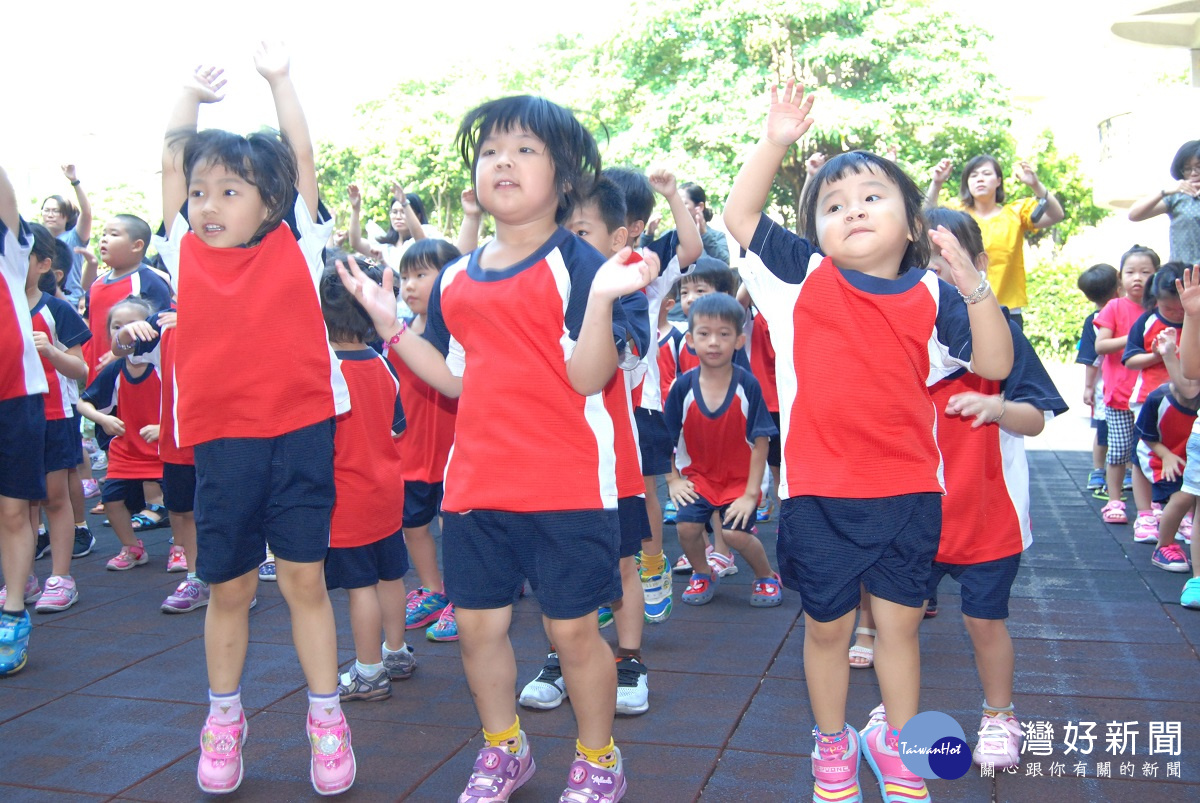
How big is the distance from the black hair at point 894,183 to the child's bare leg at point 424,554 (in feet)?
7.48

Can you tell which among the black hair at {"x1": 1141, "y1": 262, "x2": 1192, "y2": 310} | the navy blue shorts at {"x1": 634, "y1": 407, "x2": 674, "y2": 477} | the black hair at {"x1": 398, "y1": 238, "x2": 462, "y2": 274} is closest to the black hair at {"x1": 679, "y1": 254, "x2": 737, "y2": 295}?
the navy blue shorts at {"x1": 634, "y1": 407, "x2": 674, "y2": 477}

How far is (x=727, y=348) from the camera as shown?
15.6 feet

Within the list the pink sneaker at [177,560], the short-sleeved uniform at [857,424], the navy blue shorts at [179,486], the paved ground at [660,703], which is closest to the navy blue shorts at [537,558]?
the short-sleeved uniform at [857,424]

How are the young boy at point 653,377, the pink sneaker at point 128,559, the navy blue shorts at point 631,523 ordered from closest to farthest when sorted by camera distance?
the navy blue shorts at point 631,523 < the young boy at point 653,377 < the pink sneaker at point 128,559

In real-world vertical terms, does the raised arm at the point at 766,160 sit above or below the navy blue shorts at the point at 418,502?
above

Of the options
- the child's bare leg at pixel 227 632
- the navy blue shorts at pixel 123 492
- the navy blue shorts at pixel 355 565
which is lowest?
the navy blue shorts at pixel 123 492

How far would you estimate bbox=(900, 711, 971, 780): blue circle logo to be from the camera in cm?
255

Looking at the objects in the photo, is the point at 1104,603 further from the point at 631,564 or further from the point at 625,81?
the point at 625,81

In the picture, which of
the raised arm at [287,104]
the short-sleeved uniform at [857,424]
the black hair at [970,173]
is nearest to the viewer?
the short-sleeved uniform at [857,424]

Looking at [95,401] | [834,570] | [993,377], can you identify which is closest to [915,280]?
[993,377]

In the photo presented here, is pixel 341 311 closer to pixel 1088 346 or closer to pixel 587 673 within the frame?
pixel 587 673

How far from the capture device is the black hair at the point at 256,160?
2908 mm

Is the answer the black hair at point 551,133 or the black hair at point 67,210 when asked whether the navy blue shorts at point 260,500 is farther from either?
the black hair at point 67,210

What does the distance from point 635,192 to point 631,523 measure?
1.28 m
